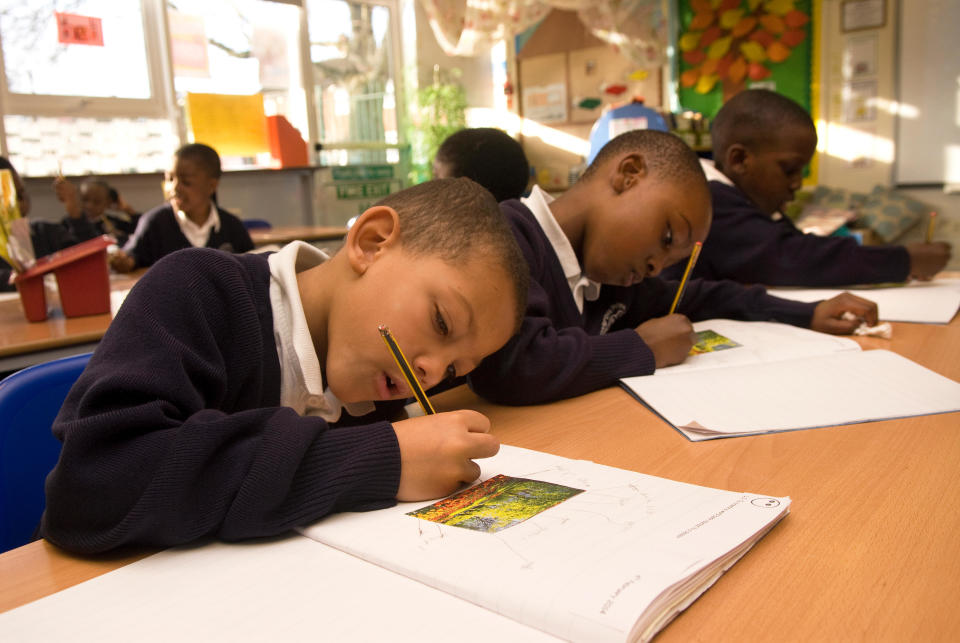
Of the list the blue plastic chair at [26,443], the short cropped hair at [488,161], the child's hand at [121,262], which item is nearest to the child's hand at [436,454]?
the blue plastic chair at [26,443]

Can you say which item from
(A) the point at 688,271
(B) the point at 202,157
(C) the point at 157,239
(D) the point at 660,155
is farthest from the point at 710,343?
(B) the point at 202,157

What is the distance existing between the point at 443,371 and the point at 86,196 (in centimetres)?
385

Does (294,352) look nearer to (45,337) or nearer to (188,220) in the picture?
(45,337)

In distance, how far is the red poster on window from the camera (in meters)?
4.10

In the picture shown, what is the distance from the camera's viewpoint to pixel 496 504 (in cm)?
60

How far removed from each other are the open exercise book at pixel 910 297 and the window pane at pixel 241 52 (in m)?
4.18

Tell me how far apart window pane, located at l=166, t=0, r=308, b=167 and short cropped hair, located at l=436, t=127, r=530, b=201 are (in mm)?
3366

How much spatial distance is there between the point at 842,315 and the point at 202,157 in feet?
9.46

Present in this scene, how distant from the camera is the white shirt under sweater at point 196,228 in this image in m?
3.23

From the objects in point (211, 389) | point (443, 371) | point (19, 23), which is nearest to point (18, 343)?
point (211, 389)

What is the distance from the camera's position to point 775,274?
180cm

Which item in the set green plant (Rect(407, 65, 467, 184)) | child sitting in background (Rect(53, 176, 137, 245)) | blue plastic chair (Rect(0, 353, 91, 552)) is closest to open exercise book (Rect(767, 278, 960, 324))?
blue plastic chair (Rect(0, 353, 91, 552))

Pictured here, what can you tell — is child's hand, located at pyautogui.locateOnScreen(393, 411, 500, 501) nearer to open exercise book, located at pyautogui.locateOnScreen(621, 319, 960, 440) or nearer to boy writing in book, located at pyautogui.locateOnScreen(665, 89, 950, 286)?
open exercise book, located at pyautogui.locateOnScreen(621, 319, 960, 440)

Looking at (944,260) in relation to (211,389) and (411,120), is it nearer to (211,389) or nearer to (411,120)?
(211,389)
